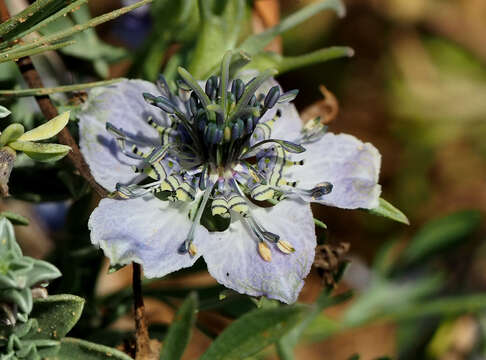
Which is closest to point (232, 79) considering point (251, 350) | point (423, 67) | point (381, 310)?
point (251, 350)

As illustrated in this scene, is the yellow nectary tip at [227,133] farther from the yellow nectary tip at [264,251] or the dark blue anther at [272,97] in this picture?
the yellow nectary tip at [264,251]

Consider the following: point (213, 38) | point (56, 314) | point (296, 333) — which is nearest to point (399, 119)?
point (296, 333)

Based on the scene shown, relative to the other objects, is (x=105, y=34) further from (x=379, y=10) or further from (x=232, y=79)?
(x=232, y=79)

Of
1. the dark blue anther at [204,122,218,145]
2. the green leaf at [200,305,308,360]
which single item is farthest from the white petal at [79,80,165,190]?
the green leaf at [200,305,308,360]

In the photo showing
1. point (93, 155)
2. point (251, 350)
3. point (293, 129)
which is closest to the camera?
point (251, 350)

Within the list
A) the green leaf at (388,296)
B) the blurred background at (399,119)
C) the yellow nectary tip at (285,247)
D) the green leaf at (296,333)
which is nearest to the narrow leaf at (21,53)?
the yellow nectary tip at (285,247)

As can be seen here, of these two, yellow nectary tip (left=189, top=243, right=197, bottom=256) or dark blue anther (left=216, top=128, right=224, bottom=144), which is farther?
dark blue anther (left=216, top=128, right=224, bottom=144)

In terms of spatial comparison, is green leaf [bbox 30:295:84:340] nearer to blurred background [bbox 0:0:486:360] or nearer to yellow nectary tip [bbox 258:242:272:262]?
yellow nectary tip [bbox 258:242:272:262]
